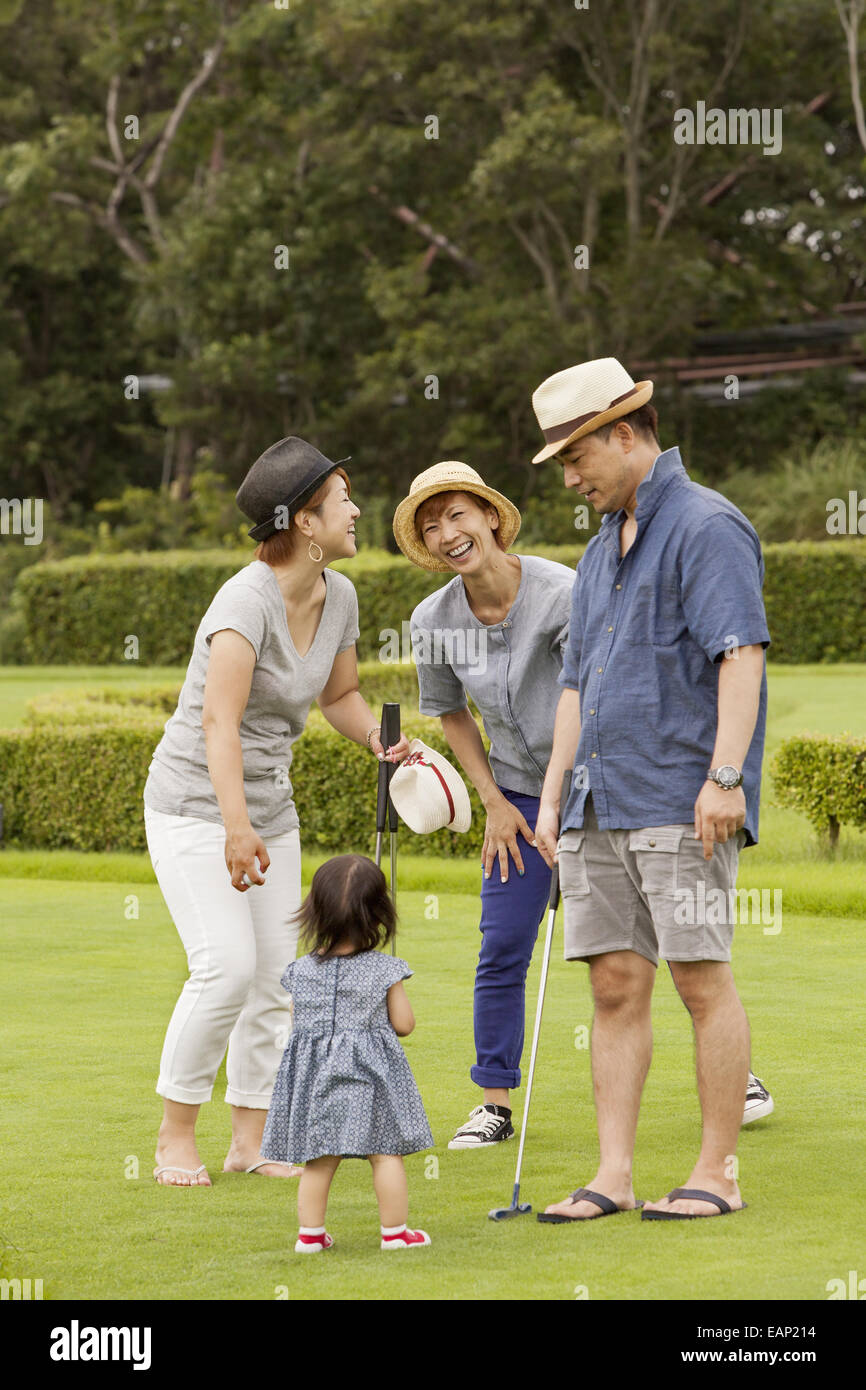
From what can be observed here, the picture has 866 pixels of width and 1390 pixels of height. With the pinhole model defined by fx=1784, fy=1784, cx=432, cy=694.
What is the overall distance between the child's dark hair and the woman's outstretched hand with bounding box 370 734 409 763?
3.22ft

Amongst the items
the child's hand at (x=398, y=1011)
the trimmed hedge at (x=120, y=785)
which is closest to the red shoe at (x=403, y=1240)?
the child's hand at (x=398, y=1011)

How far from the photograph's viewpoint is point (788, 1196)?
433 centimetres

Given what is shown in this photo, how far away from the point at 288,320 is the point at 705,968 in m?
29.7

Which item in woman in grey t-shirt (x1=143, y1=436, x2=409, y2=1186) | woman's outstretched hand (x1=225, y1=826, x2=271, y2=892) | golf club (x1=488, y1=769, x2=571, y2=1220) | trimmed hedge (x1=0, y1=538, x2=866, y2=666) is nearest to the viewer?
golf club (x1=488, y1=769, x2=571, y2=1220)

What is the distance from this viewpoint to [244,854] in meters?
4.48

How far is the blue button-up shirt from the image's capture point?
4188mm

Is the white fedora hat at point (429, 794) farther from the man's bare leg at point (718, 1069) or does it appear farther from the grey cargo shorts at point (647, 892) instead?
the man's bare leg at point (718, 1069)

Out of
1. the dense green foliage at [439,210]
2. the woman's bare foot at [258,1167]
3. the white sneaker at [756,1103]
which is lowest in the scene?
the woman's bare foot at [258,1167]

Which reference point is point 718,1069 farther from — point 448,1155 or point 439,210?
point 439,210

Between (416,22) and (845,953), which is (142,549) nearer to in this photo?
(416,22)

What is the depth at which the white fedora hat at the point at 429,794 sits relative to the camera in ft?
17.0

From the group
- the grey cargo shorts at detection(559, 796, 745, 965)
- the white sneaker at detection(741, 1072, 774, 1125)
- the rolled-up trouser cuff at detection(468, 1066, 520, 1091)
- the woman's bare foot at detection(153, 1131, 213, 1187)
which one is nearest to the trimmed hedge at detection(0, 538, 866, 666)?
the rolled-up trouser cuff at detection(468, 1066, 520, 1091)

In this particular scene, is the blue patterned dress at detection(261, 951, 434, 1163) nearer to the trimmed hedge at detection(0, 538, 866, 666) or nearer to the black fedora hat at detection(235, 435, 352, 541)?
the black fedora hat at detection(235, 435, 352, 541)

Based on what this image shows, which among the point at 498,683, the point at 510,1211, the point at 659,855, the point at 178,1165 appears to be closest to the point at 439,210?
the point at 498,683
